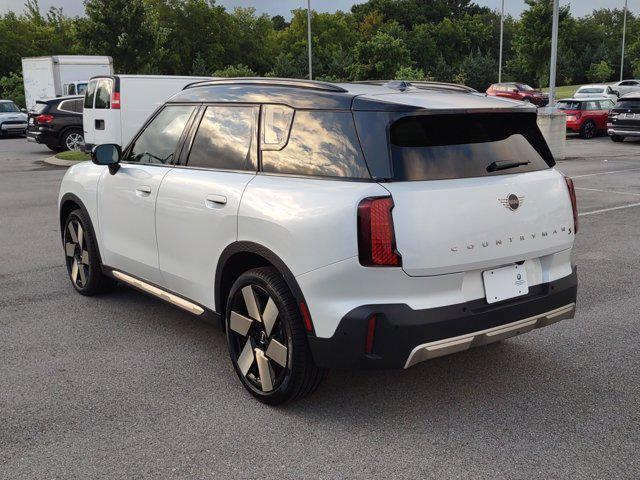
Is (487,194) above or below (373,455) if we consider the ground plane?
above

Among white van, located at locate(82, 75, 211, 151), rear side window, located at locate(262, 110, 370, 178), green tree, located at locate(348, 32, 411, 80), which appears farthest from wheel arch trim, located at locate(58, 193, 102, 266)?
green tree, located at locate(348, 32, 411, 80)

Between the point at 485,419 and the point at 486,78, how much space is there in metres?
60.7

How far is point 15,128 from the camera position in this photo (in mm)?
28828

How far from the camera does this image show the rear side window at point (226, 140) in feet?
13.6

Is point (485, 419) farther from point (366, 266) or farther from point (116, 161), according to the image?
point (116, 161)

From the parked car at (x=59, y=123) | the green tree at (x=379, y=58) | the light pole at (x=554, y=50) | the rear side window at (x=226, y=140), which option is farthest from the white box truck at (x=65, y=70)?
the rear side window at (x=226, y=140)


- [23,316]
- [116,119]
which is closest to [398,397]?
[23,316]

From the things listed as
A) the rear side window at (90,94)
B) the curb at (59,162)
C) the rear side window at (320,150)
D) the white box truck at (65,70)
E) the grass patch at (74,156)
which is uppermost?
the white box truck at (65,70)

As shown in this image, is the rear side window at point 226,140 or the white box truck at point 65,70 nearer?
the rear side window at point 226,140

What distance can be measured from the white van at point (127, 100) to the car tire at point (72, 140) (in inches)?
196

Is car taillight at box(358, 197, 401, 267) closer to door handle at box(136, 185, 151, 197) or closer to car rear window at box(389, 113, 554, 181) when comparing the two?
car rear window at box(389, 113, 554, 181)

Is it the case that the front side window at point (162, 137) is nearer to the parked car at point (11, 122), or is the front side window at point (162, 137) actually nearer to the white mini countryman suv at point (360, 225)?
the white mini countryman suv at point (360, 225)

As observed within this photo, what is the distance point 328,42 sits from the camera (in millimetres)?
77688

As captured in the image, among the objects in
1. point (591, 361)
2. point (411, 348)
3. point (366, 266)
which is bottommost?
point (591, 361)
